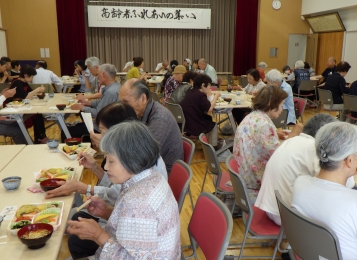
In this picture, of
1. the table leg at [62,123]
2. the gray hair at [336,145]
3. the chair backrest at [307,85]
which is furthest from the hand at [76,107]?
the chair backrest at [307,85]

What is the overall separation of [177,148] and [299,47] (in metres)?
10.5

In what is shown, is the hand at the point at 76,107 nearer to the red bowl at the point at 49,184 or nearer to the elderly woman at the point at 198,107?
the elderly woman at the point at 198,107

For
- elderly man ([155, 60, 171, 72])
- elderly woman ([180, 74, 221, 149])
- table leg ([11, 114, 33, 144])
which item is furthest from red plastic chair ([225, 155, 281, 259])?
elderly man ([155, 60, 171, 72])

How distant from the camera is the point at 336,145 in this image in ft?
5.18

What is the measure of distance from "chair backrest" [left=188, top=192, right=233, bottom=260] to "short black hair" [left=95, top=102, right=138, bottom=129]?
2.13ft

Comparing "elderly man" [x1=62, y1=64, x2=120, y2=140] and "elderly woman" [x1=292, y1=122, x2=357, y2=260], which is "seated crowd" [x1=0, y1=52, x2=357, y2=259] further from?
"elderly man" [x1=62, y1=64, x2=120, y2=140]

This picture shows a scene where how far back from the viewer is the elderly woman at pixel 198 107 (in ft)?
15.2

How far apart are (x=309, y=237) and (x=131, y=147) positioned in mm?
904

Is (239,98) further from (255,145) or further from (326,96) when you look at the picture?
(255,145)

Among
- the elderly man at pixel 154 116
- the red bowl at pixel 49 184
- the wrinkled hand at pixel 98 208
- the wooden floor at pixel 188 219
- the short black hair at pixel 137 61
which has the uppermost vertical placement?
the short black hair at pixel 137 61

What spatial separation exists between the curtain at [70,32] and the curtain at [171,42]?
598 millimetres

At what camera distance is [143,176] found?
1.42m

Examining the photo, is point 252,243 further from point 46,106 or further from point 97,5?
point 97,5

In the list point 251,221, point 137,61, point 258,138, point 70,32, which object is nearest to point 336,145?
point 251,221
